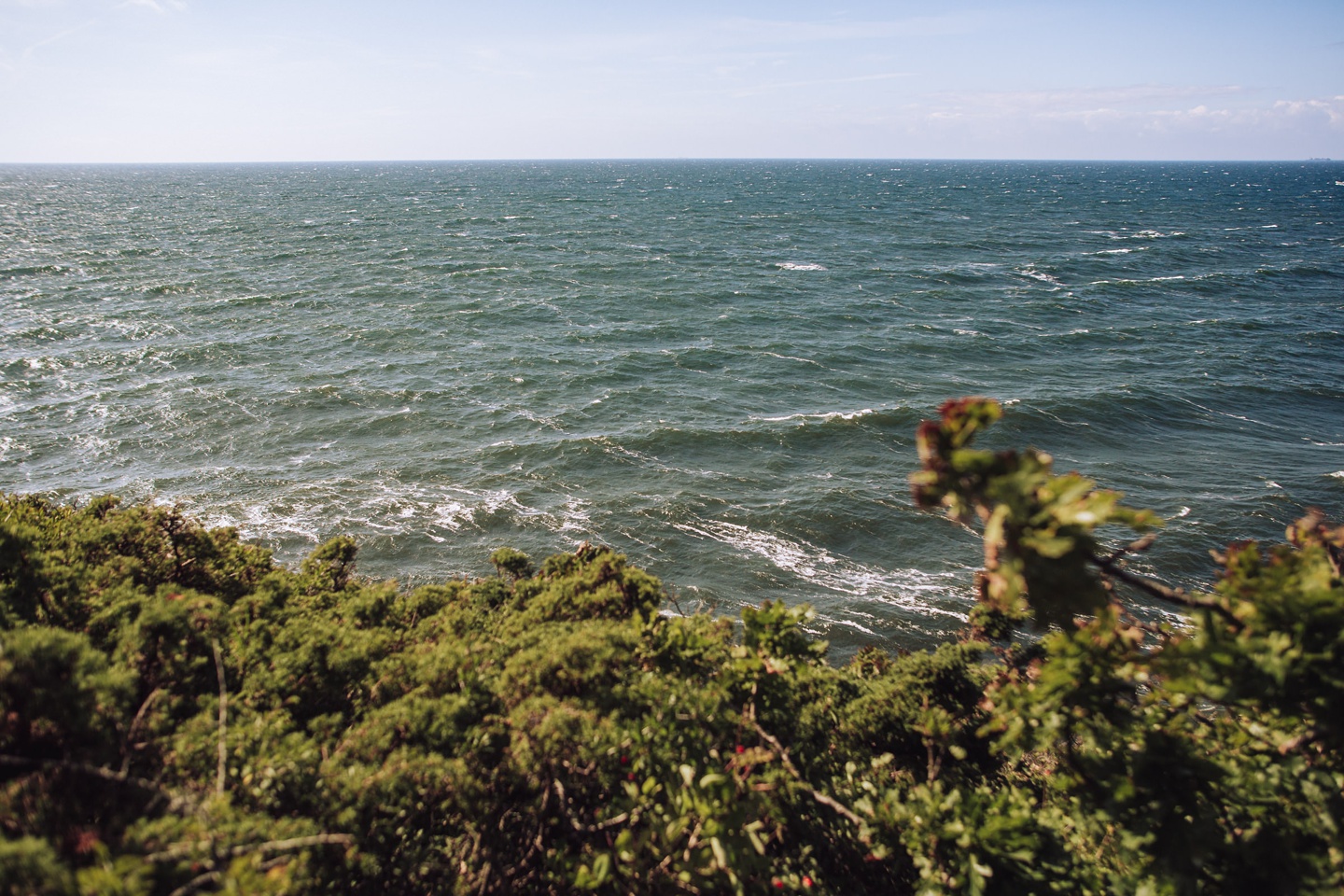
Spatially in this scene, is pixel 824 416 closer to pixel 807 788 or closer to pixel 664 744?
pixel 807 788

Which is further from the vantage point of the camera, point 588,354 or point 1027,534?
point 588,354

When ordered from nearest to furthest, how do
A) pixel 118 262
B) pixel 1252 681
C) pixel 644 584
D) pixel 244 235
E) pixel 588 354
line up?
pixel 1252 681
pixel 644 584
pixel 588 354
pixel 118 262
pixel 244 235

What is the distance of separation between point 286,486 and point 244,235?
268 ft

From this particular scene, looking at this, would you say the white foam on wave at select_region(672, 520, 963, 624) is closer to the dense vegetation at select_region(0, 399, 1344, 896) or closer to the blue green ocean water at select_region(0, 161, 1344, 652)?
the blue green ocean water at select_region(0, 161, 1344, 652)

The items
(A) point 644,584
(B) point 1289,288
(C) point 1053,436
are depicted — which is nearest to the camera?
(A) point 644,584

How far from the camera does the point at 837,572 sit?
26094 millimetres

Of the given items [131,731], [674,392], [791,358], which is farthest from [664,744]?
[791,358]

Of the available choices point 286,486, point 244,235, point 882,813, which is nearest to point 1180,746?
point 882,813

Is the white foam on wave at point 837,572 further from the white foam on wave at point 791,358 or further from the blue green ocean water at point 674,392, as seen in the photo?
the white foam on wave at point 791,358

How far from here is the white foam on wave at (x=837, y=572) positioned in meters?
24.8

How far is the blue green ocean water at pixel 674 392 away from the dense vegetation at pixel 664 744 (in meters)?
14.7

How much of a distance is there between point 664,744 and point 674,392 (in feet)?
113

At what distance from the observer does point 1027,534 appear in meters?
4.91

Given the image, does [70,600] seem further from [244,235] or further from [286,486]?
[244,235]
